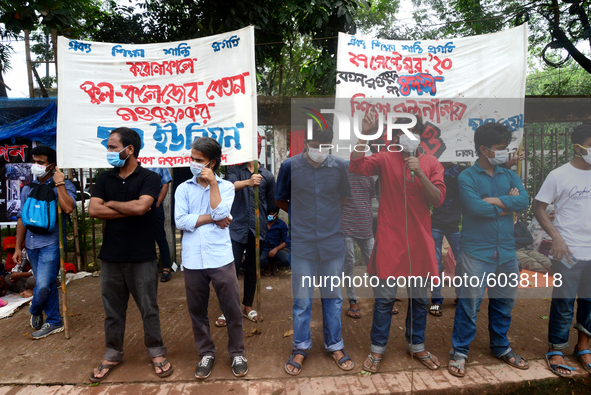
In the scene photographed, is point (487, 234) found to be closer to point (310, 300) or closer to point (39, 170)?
point (310, 300)

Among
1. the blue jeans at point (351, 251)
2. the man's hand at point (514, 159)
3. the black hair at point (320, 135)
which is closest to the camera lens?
the black hair at point (320, 135)

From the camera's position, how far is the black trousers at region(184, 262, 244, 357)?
9.80 feet

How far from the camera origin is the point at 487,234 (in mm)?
3020

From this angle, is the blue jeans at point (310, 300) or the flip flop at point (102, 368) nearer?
the flip flop at point (102, 368)

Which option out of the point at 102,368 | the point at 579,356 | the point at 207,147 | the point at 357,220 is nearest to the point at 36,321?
the point at 102,368

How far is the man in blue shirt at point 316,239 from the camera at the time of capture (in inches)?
123

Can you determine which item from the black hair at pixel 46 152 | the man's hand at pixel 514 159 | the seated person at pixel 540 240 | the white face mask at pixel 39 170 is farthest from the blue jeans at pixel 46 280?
the seated person at pixel 540 240

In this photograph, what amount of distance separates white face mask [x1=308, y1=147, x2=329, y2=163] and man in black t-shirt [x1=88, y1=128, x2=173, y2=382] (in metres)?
1.27

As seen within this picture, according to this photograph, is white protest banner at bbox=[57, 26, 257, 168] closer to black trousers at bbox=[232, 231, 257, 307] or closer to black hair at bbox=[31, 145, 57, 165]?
black hair at bbox=[31, 145, 57, 165]

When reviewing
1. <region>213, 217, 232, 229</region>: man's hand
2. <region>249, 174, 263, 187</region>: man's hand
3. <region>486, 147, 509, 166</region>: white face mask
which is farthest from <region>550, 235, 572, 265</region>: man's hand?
<region>213, 217, 232, 229</region>: man's hand

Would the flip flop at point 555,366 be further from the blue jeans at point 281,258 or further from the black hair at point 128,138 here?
the black hair at point 128,138

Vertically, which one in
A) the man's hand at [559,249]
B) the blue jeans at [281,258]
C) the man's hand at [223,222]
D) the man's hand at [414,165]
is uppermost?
the man's hand at [414,165]

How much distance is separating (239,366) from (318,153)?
1.81 m

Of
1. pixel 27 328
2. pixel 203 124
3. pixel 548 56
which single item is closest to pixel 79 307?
pixel 27 328
